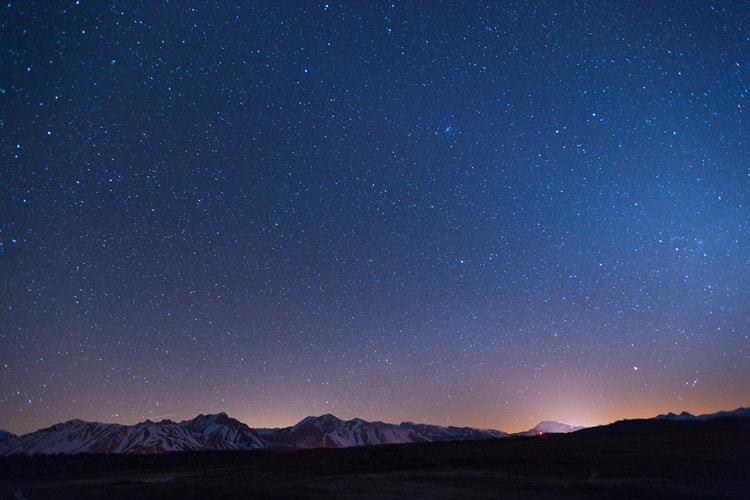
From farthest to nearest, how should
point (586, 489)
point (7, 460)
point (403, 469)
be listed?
point (7, 460)
point (403, 469)
point (586, 489)

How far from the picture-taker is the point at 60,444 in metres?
199

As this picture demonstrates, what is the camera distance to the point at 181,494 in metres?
22.5

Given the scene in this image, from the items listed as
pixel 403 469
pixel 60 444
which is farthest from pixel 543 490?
pixel 60 444

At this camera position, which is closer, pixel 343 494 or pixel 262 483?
pixel 343 494

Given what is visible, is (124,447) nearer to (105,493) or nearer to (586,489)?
(105,493)

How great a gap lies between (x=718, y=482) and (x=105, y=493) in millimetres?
27165

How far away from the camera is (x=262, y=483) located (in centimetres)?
2580

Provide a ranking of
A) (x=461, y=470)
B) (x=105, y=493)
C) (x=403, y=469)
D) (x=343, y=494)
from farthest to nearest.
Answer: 1. (x=403, y=469)
2. (x=461, y=470)
3. (x=105, y=493)
4. (x=343, y=494)

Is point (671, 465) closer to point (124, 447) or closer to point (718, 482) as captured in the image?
point (718, 482)

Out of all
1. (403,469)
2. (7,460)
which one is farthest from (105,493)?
(7,460)

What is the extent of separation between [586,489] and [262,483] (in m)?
16.0

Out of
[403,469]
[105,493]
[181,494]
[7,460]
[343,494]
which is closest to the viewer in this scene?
[343,494]

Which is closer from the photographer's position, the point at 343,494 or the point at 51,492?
the point at 343,494

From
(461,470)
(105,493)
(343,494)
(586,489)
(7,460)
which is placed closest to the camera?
(586,489)
